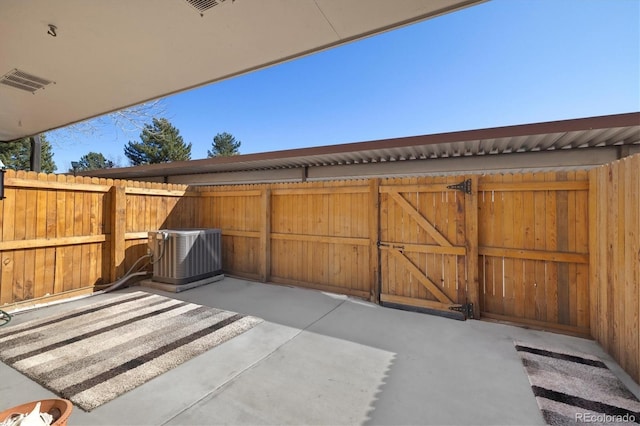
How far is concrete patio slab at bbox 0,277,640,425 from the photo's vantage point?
1.84 m

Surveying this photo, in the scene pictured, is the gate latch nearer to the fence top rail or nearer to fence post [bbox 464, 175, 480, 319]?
fence post [bbox 464, 175, 480, 319]

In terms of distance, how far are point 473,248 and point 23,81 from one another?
19.5ft

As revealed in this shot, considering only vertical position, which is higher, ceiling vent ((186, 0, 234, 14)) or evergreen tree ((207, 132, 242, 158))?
evergreen tree ((207, 132, 242, 158))

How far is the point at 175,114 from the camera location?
720 cm

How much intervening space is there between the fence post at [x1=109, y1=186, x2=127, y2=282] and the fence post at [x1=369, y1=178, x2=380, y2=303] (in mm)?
4465

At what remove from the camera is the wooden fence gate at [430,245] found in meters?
3.73

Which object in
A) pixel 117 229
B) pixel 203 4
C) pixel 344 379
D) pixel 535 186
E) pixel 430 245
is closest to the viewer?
pixel 203 4

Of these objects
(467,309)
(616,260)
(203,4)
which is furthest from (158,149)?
(616,260)

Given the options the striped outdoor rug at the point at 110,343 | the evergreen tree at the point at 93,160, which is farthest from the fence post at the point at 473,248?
the evergreen tree at the point at 93,160

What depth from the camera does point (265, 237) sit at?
543 cm

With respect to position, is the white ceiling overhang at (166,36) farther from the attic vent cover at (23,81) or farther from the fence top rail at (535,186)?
the fence top rail at (535,186)

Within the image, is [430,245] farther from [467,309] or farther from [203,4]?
[203,4]

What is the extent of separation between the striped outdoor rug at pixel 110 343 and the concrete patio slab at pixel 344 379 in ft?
0.43

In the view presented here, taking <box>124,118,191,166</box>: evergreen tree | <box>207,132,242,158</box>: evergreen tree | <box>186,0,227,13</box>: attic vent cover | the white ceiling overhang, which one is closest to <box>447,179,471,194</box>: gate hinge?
the white ceiling overhang
